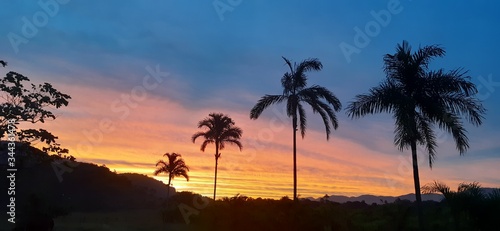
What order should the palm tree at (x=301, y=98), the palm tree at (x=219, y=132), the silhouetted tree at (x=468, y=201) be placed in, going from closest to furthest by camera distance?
the silhouetted tree at (x=468, y=201), the palm tree at (x=301, y=98), the palm tree at (x=219, y=132)

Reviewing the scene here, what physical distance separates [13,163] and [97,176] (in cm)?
5995

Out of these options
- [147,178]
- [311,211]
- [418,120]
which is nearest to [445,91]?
[418,120]

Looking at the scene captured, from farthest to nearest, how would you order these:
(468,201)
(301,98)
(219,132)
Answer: (219,132), (301,98), (468,201)

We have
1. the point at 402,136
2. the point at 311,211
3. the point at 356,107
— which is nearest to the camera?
the point at 402,136

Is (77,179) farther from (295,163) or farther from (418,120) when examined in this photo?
(418,120)

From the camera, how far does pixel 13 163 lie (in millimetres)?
19719

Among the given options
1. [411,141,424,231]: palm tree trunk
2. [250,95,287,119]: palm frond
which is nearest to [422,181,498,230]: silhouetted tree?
[411,141,424,231]: palm tree trunk

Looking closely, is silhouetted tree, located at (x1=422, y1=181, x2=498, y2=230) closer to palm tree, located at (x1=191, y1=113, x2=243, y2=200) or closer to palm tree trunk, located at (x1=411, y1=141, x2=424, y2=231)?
palm tree trunk, located at (x1=411, y1=141, x2=424, y2=231)

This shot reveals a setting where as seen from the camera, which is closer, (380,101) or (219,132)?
(380,101)

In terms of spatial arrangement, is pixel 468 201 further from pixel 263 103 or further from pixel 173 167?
pixel 173 167

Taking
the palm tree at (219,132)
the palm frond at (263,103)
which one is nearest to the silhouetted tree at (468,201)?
the palm frond at (263,103)

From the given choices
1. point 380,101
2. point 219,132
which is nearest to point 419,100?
point 380,101

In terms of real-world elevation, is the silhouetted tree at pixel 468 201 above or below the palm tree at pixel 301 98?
below

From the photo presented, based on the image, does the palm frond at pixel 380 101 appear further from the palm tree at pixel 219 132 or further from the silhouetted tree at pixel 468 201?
the palm tree at pixel 219 132
